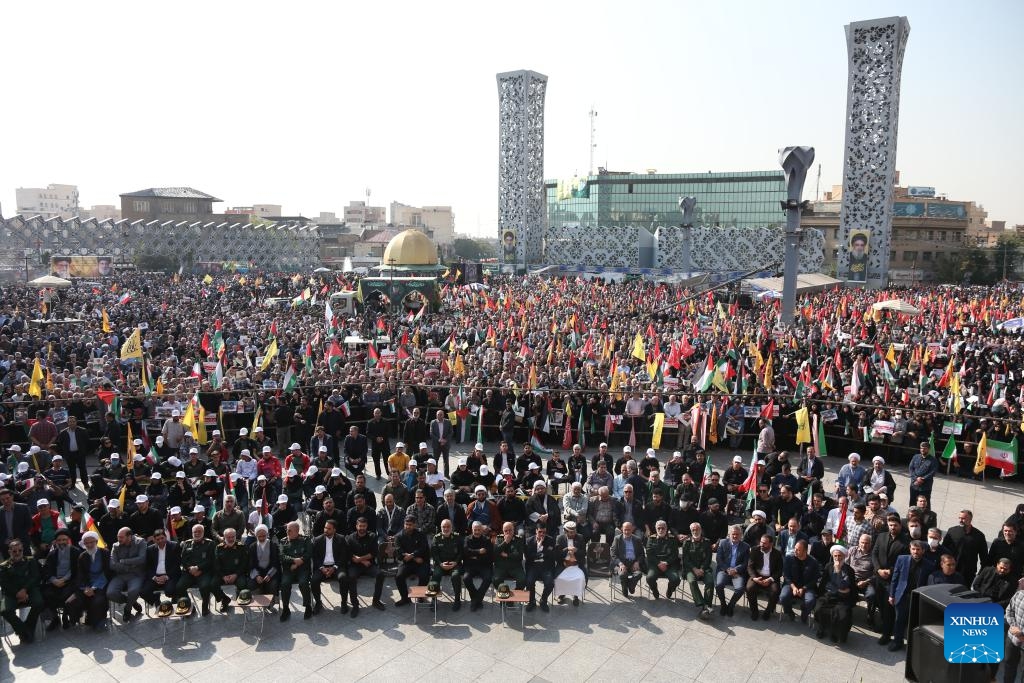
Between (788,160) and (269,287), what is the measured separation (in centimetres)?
3649

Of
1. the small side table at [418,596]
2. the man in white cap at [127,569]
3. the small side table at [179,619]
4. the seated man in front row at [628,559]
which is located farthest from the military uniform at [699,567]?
the man in white cap at [127,569]

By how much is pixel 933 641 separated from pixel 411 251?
48.3 meters

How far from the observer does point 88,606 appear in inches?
350

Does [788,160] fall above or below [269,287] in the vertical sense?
above

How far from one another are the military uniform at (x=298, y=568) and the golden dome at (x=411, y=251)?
145 ft

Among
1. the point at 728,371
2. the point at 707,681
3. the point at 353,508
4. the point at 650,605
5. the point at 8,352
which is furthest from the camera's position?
the point at 8,352

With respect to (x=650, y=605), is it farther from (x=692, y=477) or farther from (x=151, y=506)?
(x=151, y=506)

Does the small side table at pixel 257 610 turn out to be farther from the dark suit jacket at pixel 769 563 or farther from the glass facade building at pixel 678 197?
the glass facade building at pixel 678 197

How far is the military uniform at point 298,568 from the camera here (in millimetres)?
9320

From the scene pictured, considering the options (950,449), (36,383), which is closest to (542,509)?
(950,449)

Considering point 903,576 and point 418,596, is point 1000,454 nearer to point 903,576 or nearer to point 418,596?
point 903,576

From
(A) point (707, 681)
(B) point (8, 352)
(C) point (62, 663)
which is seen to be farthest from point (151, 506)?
(B) point (8, 352)

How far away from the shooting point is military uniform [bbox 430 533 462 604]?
9570 mm

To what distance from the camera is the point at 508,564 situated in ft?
31.6
